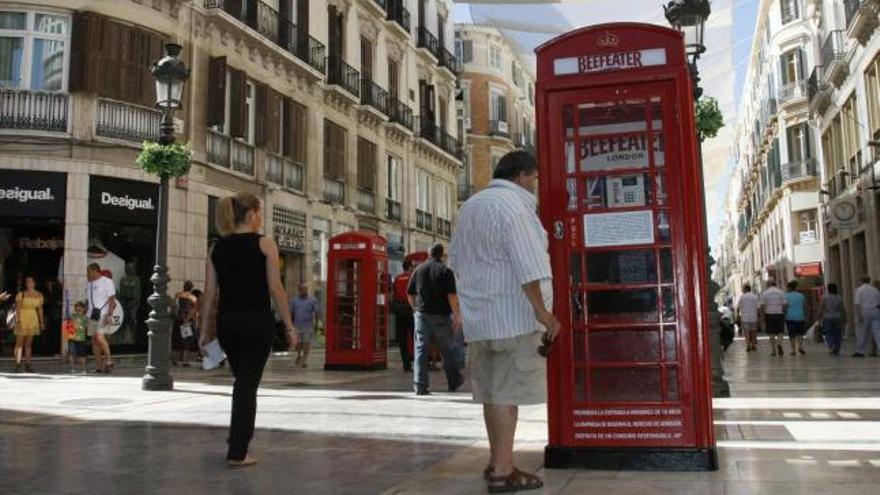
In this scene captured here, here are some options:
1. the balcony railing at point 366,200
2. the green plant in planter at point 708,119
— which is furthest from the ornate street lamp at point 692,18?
the balcony railing at point 366,200

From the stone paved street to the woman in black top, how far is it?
343 mm

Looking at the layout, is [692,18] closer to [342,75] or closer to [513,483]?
[513,483]

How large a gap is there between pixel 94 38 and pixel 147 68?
4.50 ft

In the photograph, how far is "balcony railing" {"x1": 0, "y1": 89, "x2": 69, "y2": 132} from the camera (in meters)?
16.9

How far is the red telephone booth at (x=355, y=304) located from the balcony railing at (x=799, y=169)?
95.7ft

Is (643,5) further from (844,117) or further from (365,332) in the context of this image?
(844,117)

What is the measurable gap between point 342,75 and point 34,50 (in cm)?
1132

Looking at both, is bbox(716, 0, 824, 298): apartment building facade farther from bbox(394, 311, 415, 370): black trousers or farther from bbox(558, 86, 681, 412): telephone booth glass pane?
bbox(558, 86, 681, 412): telephone booth glass pane

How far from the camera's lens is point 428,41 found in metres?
35.8

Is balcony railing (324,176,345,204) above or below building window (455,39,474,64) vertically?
below

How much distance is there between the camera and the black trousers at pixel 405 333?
13.8 metres

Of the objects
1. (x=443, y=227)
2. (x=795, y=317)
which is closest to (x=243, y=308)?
(x=795, y=317)

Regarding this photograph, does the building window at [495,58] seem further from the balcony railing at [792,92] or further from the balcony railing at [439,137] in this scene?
the balcony railing at [792,92]

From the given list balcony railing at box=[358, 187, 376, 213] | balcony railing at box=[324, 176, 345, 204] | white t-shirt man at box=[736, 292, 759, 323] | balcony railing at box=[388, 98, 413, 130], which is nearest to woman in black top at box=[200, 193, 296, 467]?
white t-shirt man at box=[736, 292, 759, 323]
